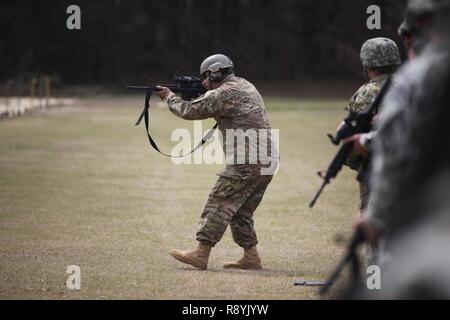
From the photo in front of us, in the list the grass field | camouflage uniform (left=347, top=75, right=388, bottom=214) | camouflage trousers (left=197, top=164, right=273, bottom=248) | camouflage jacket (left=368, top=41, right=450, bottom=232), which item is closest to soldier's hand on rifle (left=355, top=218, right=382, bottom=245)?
camouflage jacket (left=368, top=41, right=450, bottom=232)

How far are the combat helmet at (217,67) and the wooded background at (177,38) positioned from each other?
5084 cm

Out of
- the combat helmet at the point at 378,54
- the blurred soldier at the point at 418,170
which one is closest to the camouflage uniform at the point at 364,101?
the combat helmet at the point at 378,54

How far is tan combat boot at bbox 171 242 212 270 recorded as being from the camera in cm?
897

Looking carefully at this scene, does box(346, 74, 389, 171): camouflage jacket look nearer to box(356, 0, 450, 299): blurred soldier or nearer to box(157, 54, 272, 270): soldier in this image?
box(157, 54, 272, 270): soldier

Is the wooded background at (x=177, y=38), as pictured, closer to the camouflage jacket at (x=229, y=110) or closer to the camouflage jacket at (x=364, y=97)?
the camouflage jacket at (x=229, y=110)

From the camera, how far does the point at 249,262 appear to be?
922cm

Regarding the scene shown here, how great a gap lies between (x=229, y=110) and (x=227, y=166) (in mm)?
550

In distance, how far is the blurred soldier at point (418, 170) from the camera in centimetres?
379

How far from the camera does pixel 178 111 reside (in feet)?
29.6

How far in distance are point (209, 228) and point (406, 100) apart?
4752 mm

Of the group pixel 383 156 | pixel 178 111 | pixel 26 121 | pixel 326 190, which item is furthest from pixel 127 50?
pixel 383 156

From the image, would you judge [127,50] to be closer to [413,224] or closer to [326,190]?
[326,190]

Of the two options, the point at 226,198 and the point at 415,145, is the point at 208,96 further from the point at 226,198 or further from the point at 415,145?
the point at 415,145

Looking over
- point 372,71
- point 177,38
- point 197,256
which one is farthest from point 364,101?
point 177,38
